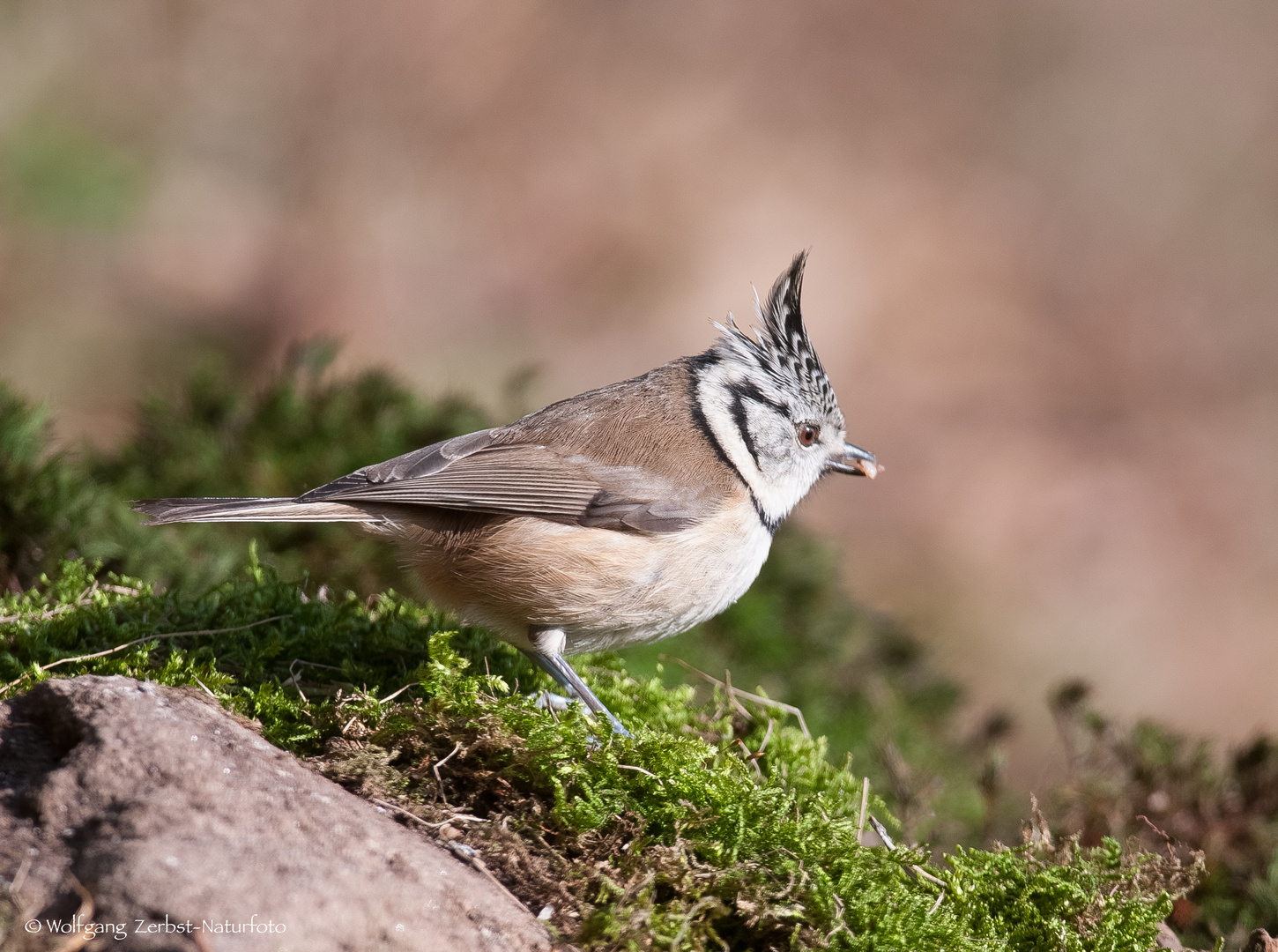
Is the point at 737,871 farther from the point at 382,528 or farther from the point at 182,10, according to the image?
the point at 182,10

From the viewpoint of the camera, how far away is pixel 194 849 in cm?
214

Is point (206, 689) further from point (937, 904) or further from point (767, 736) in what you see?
point (937, 904)

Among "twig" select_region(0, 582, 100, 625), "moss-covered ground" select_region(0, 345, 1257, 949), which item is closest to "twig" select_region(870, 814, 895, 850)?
"moss-covered ground" select_region(0, 345, 1257, 949)

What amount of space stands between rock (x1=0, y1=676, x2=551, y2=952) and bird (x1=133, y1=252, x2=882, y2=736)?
91 centimetres

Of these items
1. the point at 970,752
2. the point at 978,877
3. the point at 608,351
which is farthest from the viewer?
the point at 608,351

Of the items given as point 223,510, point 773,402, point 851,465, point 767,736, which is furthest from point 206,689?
point 851,465

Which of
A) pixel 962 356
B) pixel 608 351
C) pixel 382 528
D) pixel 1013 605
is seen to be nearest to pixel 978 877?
pixel 382 528

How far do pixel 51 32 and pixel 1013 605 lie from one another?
10.7 metres

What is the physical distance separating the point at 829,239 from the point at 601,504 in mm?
9191

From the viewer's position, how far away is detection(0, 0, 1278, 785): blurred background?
10039 mm

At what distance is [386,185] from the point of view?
11.5 meters

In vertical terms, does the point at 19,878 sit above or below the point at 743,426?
below

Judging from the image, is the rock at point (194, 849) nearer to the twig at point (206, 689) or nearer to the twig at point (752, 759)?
the twig at point (206, 689)

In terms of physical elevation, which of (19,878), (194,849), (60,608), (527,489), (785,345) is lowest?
(60,608)
